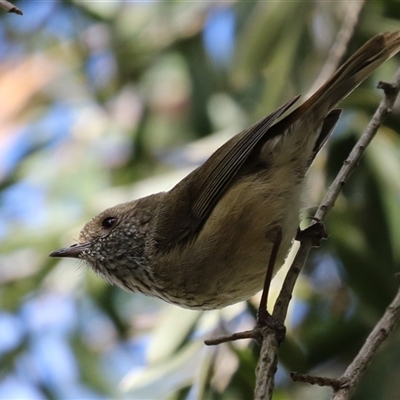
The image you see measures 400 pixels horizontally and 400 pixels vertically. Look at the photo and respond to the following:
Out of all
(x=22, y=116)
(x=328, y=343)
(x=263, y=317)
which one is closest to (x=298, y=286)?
(x=328, y=343)

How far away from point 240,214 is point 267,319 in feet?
2.07

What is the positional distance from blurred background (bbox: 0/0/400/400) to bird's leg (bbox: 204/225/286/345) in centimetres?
40

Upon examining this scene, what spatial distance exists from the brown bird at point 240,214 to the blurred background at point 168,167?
31cm

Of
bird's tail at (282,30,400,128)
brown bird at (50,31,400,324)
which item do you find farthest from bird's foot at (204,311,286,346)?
bird's tail at (282,30,400,128)

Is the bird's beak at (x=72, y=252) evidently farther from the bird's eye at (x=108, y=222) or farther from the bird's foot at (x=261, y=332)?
the bird's foot at (x=261, y=332)

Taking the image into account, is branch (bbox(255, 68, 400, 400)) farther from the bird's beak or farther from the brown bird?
the bird's beak

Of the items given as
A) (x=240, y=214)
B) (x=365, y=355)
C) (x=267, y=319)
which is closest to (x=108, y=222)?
(x=240, y=214)

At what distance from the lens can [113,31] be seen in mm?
4930

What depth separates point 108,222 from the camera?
144 inches

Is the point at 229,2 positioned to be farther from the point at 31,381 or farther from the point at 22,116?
the point at 31,381

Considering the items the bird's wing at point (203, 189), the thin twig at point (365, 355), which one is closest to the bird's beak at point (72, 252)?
the bird's wing at point (203, 189)

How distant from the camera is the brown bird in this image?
10.1ft

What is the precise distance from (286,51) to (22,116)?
2645 mm

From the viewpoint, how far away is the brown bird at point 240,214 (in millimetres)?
3064
